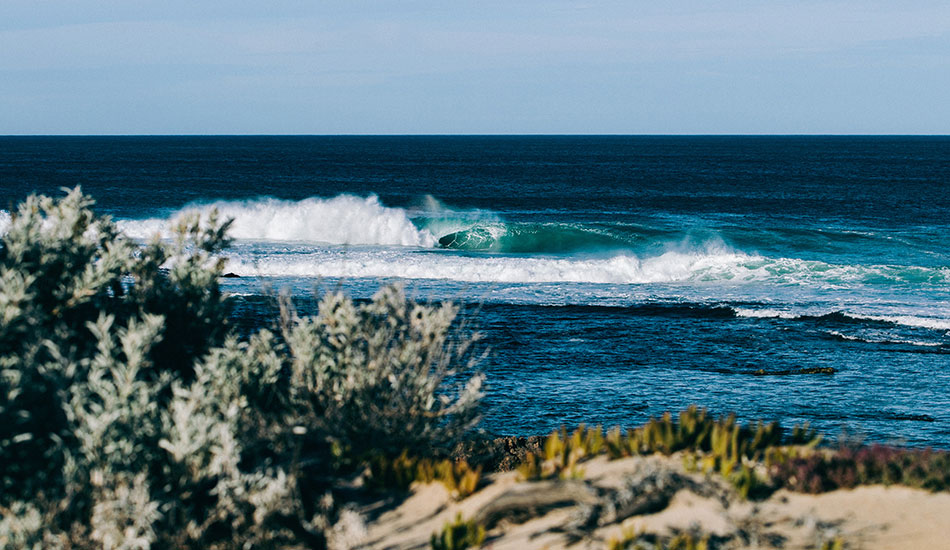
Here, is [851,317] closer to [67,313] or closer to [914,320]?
[914,320]

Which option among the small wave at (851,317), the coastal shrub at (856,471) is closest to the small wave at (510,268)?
the small wave at (851,317)

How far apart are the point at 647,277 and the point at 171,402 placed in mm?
29534

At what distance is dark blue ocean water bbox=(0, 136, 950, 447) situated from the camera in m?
Answer: 17.3

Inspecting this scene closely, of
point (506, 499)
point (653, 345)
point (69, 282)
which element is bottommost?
point (653, 345)

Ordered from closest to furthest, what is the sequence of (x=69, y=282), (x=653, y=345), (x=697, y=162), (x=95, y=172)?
(x=69, y=282), (x=653, y=345), (x=95, y=172), (x=697, y=162)

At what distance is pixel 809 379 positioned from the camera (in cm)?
1866

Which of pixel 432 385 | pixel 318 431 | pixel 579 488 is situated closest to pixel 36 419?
pixel 318 431

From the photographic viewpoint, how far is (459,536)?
6.90m

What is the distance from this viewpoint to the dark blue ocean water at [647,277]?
17328mm

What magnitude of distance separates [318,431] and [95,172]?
9425 cm

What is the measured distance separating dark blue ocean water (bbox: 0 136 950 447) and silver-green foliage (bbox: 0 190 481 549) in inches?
49.6

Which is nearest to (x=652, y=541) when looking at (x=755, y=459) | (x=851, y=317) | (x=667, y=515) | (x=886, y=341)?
(x=667, y=515)

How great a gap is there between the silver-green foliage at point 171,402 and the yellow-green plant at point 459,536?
0.94 meters

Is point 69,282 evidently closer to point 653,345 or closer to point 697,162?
point 653,345
